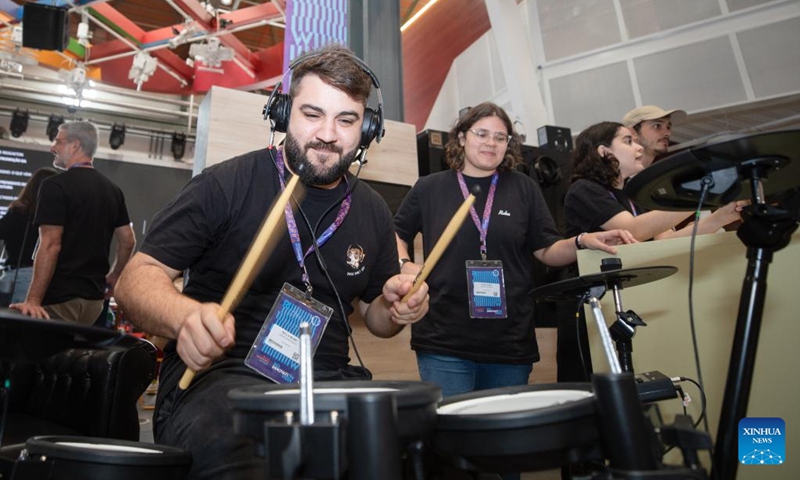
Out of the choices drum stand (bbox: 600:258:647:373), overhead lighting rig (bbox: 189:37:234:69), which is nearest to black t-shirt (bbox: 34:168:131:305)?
drum stand (bbox: 600:258:647:373)

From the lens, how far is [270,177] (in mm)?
1326

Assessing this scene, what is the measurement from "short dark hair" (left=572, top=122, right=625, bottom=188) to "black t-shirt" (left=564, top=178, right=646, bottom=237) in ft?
0.15

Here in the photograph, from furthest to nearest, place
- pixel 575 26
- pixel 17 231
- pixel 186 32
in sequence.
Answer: pixel 575 26 < pixel 186 32 < pixel 17 231

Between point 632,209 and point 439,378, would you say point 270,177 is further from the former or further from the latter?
point 632,209

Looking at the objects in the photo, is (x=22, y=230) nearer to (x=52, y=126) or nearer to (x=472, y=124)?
(x=472, y=124)

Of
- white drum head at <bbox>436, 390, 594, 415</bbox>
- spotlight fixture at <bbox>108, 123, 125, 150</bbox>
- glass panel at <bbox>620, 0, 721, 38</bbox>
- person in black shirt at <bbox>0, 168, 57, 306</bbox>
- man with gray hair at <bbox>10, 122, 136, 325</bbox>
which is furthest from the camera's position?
spotlight fixture at <bbox>108, 123, 125, 150</bbox>

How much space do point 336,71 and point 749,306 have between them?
1.05 m

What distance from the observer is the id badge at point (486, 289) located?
184 centimetres

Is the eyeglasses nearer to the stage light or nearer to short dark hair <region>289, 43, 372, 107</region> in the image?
short dark hair <region>289, 43, 372, 107</region>

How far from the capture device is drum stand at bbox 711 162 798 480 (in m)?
0.75

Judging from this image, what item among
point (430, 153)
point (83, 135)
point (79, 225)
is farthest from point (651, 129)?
point (83, 135)

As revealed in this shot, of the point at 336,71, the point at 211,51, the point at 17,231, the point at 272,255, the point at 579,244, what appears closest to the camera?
the point at 272,255

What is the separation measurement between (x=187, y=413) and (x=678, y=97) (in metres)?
6.68

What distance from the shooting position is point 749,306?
806mm
